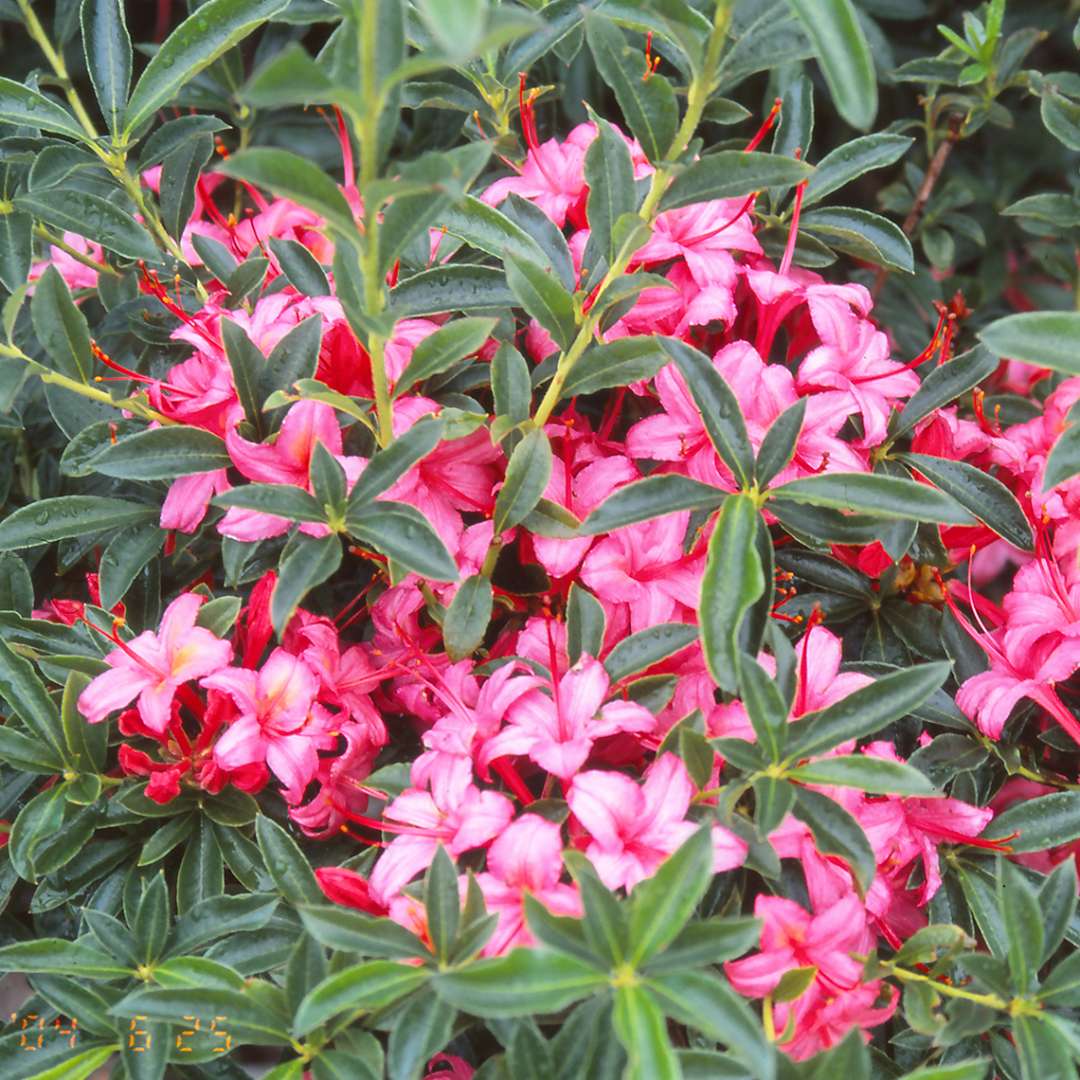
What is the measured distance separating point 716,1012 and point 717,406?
0.37 metres

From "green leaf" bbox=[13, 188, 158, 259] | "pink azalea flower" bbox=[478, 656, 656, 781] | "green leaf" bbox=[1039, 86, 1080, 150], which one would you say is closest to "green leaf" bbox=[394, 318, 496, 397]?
"pink azalea flower" bbox=[478, 656, 656, 781]

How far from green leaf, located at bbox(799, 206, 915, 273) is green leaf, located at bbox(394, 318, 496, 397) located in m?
0.39

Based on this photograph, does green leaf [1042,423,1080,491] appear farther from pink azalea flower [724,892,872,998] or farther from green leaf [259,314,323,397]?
green leaf [259,314,323,397]

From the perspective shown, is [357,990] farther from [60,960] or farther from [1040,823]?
[1040,823]

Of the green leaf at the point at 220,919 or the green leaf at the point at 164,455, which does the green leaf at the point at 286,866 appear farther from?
the green leaf at the point at 164,455

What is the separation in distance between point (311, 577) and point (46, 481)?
1.76 ft

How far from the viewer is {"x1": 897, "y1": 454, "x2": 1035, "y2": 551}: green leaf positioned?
3.23 ft

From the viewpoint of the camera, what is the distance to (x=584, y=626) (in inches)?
35.2

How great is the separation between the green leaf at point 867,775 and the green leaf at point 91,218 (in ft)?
2.08

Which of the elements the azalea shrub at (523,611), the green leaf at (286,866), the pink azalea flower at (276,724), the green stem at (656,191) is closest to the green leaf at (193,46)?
the azalea shrub at (523,611)

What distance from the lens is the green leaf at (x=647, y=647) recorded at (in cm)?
88

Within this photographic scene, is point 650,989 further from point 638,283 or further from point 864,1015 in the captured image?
point 638,283

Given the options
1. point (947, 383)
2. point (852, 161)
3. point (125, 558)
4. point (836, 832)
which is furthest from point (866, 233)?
point (125, 558)

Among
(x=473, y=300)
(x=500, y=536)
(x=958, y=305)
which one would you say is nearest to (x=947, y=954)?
(x=500, y=536)
